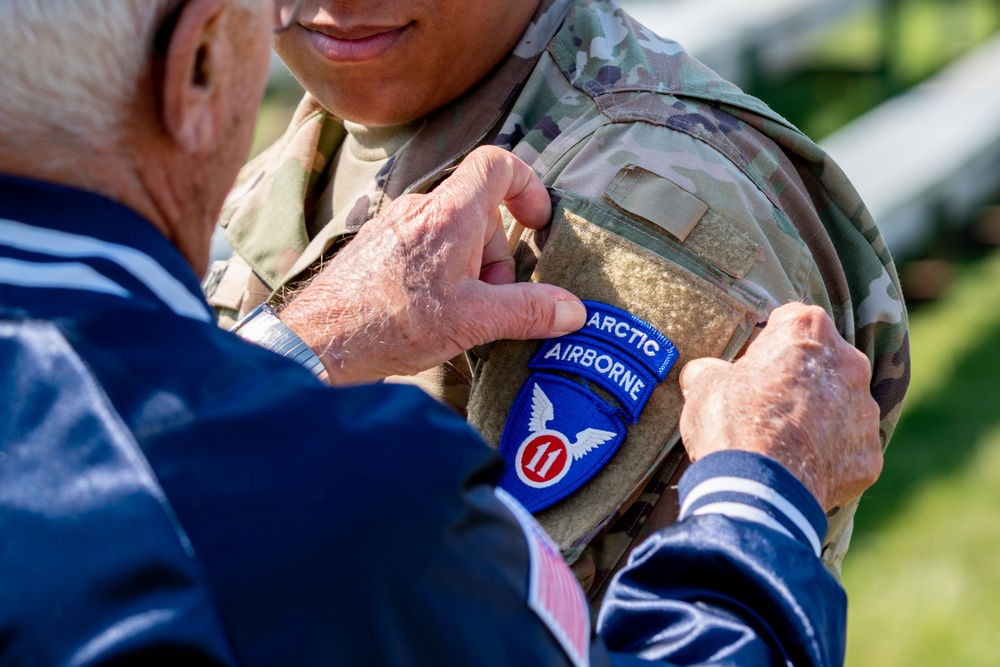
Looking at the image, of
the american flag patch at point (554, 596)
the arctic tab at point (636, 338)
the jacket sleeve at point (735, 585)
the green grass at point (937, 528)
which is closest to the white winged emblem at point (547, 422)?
the arctic tab at point (636, 338)

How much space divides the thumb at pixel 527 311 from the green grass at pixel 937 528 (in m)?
1.91

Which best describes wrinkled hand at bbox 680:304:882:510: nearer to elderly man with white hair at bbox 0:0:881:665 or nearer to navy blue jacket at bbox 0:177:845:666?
elderly man with white hair at bbox 0:0:881:665

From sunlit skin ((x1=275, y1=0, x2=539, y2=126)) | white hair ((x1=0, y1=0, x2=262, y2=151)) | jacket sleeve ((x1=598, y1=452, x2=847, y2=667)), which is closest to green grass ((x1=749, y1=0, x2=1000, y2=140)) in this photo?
sunlit skin ((x1=275, y1=0, x2=539, y2=126))

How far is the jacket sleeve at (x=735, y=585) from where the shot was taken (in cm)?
136

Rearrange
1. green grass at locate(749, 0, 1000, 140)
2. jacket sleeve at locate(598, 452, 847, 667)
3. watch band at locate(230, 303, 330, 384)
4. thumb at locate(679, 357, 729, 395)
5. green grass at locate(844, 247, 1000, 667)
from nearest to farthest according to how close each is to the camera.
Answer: jacket sleeve at locate(598, 452, 847, 667), thumb at locate(679, 357, 729, 395), watch band at locate(230, 303, 330, 384), green grass at locate(844, 247, 1000, 667), green grass at locate(749, 0, 1000, 140)

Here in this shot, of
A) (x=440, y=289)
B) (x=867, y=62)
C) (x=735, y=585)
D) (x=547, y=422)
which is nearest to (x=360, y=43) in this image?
(x=440, y=289)

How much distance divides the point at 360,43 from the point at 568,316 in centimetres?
57

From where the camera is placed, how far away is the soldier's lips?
6.39 ft

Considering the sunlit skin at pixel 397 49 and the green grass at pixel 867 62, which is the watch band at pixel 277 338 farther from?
the green grass at pixel 867 62

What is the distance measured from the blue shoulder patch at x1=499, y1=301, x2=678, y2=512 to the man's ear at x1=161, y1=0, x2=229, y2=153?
637mm

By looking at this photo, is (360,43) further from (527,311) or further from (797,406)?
(797,406)

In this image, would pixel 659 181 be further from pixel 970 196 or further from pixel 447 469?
pixel 970 196

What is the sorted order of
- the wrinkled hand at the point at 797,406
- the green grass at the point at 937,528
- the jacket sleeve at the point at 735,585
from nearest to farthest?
the jacket sleeve at the point at 735,585
the wrinkled hand at the point at 797,406
the green grass at the point at 937,528

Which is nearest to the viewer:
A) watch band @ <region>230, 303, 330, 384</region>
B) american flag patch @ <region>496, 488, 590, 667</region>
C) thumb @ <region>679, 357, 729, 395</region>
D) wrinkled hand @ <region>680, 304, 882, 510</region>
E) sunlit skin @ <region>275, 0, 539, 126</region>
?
american flag patch @ <region>496, 488, 590, 667</region>
